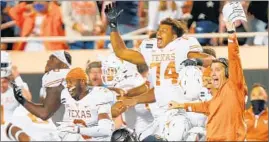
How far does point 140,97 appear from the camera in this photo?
1450 cm

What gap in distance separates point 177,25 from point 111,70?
0.77 meters

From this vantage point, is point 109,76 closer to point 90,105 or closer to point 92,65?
point 92,65

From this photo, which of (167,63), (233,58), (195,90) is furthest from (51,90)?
(233,58)

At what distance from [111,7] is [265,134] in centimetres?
138

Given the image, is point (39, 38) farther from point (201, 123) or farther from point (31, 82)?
point (201, 123)

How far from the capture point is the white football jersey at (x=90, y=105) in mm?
14500

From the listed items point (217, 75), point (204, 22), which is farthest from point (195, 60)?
point (204, 22)

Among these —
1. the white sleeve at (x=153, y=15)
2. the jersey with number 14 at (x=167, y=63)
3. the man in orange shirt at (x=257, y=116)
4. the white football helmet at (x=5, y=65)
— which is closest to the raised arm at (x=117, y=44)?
the jersey with number 14 at (x=167, y=63)

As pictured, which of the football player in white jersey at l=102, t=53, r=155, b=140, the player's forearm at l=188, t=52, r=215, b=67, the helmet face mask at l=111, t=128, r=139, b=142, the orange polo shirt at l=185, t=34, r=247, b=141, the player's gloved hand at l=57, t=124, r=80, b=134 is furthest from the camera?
the player's gloved hand at l=57, t=124, r=80, b=134

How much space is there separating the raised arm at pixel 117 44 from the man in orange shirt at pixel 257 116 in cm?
83

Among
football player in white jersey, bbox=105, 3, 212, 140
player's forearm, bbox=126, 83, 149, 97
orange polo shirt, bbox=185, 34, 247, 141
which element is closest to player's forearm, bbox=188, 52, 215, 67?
football player in white jersey, bbox=105, 3, 212, 140

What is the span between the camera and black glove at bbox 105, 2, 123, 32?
14.1 meters

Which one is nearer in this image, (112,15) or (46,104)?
(112,15)

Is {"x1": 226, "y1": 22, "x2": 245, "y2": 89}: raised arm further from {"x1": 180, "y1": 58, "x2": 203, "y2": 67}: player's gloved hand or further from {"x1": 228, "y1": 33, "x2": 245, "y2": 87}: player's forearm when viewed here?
{"x1": 180, "y1": 58, "x2": 203, "y2": 67}: player's gloved hand
